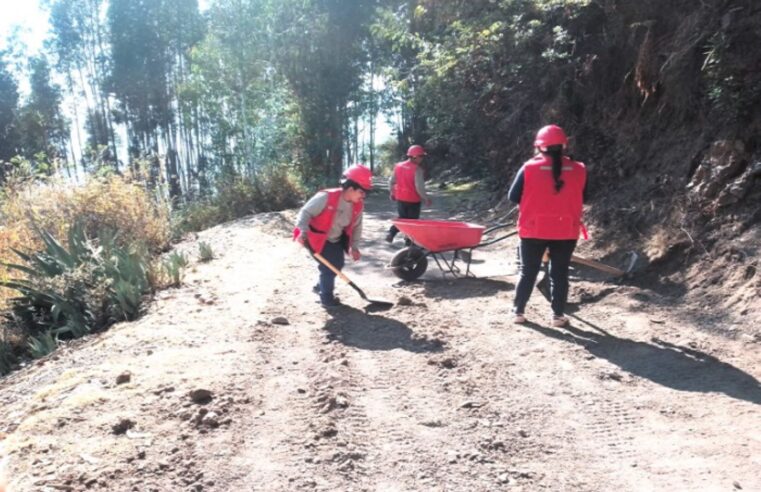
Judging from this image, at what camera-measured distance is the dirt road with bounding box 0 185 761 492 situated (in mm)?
2805

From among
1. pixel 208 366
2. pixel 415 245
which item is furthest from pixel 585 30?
pixel 208 366

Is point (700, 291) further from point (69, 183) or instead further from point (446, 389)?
point (69, 183)

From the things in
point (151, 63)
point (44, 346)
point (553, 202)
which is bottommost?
point (44, 346)

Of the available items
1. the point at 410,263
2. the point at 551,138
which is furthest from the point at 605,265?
the point at 410,263

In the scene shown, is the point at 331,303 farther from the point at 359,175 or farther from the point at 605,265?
the point at 605,265

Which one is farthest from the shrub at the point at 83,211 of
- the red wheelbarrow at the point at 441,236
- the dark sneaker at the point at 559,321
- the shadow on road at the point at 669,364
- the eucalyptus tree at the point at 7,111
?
the eucalyptus tree at the point at 7,111

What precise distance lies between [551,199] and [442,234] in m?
1.98

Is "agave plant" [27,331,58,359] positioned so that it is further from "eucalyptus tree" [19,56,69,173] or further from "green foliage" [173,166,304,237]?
"eucalyptus tree" [19,56,69,173]

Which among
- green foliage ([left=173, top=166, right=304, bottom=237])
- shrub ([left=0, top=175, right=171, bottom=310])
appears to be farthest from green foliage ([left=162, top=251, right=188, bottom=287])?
green foliage ([left=173, top=166, right=304, bottom=237])

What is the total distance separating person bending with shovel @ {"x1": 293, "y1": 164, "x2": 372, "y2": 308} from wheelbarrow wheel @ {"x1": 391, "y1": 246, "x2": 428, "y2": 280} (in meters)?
1.12

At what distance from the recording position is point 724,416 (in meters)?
3.32

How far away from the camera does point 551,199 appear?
4.88m

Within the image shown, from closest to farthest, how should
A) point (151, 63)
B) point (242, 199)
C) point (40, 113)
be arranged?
point (242, 199), point (151, 63), point (40, 113)

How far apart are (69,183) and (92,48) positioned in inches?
1221
